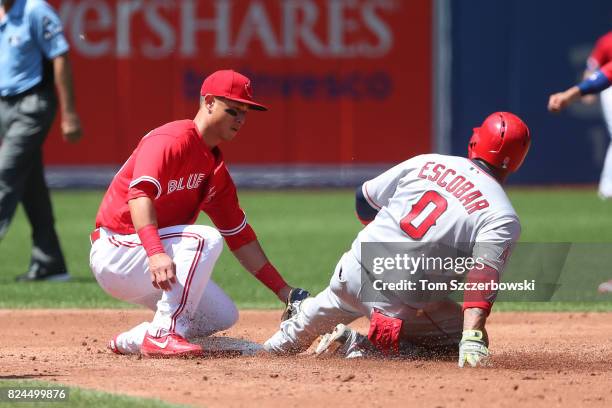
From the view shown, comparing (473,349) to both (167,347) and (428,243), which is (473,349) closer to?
(428,243)

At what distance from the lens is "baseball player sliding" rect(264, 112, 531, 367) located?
18.1 ft

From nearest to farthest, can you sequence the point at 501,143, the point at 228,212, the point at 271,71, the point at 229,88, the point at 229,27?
the point at 501,143, the point at 229,88, the point at 228,212, the point at 229,27, the point at 271,71

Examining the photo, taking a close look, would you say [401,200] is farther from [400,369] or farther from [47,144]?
[47,144]

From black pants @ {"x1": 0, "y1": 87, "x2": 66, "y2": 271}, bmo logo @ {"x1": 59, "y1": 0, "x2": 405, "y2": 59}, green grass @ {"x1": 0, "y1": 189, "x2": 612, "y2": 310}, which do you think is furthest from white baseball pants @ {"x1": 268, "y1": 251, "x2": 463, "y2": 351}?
bmo logo @ {"x1": 59, "y1": 0, "x2": 405, "y2": 59}

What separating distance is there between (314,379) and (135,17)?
43.6ft

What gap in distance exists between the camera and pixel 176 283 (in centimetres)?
579

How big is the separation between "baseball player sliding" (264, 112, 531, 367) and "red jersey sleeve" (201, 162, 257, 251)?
56 cm

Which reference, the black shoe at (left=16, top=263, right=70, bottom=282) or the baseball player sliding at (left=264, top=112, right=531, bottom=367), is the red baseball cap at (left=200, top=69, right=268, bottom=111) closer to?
the baseball player sliding at (left=264, top=112, right=531, bottom=367)

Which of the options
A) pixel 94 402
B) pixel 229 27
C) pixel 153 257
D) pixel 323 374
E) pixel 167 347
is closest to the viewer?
pixel 94 402

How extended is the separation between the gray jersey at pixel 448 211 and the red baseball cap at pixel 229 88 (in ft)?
2.53

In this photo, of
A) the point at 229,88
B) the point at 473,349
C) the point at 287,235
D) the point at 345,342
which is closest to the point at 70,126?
the point at 229,88

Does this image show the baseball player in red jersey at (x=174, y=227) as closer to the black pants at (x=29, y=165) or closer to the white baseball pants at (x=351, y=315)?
the white baseball pants at (x=351, y=315)

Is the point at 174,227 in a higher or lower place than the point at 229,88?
lower

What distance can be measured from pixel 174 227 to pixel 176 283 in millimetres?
349
